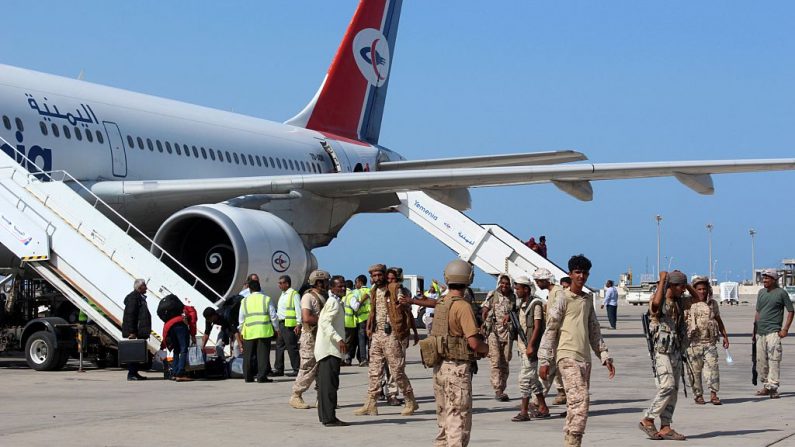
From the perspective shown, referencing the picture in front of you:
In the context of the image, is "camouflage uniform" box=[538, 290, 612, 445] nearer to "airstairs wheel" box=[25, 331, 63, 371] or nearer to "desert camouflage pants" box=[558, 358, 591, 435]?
"desert camouflage pants" box=[558, 358, 591, 435]

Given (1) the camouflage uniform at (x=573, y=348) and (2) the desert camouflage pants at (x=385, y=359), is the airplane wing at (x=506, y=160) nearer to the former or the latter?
(2) the desert camouflage pants at (x=385, y=359)

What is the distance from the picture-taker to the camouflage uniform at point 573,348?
698 cm

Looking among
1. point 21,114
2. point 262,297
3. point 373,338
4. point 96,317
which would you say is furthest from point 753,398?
point 21,114

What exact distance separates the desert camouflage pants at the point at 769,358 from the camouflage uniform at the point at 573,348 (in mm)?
3528

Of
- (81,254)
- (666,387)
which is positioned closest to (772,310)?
(666,387)

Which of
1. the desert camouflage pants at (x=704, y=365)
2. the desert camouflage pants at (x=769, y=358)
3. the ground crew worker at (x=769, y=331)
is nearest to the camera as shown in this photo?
the desert camouflage pants at (x=704, y=365)

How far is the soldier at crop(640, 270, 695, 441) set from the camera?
25.8 feet

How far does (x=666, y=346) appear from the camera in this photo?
8.25m

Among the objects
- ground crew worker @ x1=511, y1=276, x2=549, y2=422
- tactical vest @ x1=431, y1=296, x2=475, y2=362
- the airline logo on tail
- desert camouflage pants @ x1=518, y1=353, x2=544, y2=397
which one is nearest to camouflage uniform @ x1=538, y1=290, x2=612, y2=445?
ground crew worker @ x1=511, y1=276, x2=549, y2=422

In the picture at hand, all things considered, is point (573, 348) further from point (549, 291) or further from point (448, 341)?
point (448, 341)

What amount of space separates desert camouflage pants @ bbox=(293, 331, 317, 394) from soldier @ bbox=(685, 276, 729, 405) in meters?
3.27

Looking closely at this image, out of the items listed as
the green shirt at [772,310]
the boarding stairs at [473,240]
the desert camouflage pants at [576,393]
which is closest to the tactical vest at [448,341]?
the desert camouflage pants at [576,393]

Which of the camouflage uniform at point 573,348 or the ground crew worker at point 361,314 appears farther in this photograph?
the ground crew worker at point 361,314

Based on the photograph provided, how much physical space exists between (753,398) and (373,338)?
11.9 ft
